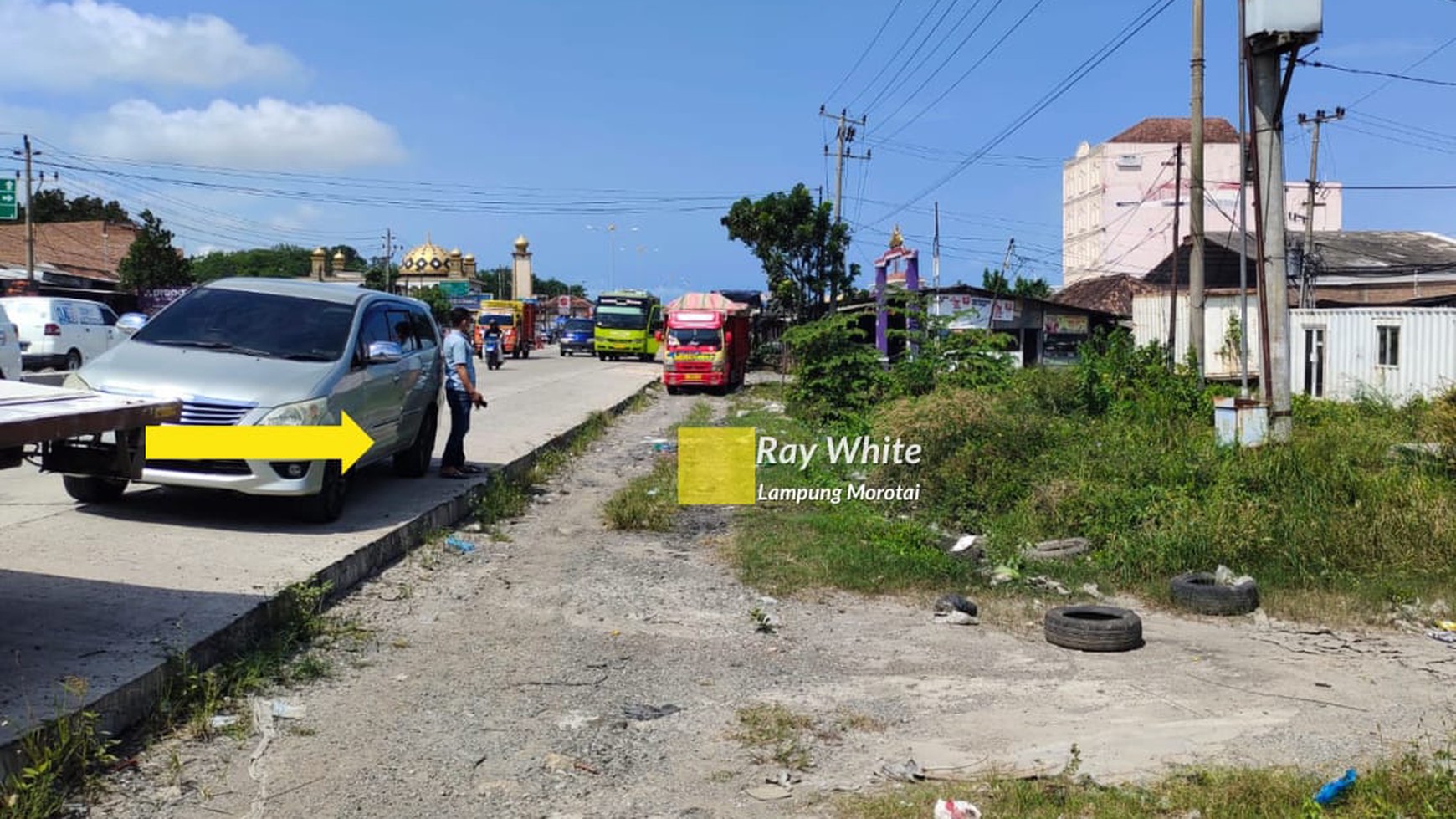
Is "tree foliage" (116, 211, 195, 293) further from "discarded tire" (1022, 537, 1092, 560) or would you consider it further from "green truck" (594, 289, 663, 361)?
"discarded tire" (1022, 537, 1092, 560)

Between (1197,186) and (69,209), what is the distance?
72.7 metres

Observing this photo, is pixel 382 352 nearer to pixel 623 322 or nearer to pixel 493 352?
pixel 493 352

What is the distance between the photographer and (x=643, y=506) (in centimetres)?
1075

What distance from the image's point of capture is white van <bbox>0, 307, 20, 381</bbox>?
16766 mm

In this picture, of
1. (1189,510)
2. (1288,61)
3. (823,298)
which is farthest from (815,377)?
(823,298)

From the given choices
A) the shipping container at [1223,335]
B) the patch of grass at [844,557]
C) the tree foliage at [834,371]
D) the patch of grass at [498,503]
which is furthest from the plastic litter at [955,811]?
the shipping container at [1223,335]

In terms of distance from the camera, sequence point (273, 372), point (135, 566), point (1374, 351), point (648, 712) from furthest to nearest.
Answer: point (1374, 351) < point (273, 372) < point (135, 566) < point (648, 712)

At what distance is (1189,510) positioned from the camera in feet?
30.9

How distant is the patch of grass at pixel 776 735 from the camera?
4.89 metres

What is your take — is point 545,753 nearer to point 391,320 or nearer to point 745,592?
point 745,592

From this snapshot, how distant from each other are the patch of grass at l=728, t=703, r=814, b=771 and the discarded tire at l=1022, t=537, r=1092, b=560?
165 inches

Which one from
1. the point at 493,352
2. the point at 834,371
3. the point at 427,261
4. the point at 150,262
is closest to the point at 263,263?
the point at 427,261

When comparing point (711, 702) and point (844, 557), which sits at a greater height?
point (844, 557)
